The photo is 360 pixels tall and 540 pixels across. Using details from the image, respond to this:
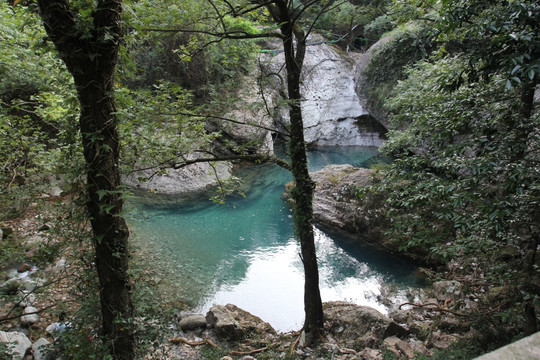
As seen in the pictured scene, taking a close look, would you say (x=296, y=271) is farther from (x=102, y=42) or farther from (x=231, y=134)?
(x=231, y=134)

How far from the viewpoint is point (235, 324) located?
17.2 feet

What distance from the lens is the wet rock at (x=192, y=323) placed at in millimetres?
5445

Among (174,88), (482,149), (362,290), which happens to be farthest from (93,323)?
(362,290)

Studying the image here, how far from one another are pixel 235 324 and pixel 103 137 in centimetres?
398

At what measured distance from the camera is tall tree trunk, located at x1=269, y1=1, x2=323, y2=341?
14.5 ft

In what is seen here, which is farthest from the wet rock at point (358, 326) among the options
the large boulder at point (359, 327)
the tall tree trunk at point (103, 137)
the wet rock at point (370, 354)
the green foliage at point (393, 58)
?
the green foliage at point (393, 58)

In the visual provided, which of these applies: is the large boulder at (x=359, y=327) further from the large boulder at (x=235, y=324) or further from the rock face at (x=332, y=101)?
the rock face at (x=332, y=101)

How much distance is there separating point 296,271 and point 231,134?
29.9 feet

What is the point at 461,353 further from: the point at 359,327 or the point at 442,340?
the point at 359,327

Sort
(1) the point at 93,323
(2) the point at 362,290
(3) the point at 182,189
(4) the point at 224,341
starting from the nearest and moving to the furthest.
Result: 1. (1) the point at 93,323
2. (4) the point at 224,341
3. (2) the point at 362,290
4. (3) the point at 182,189

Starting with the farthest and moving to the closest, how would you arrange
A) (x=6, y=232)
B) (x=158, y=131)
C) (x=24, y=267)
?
(x=6, y=232), (x=24, y=267), (x=158, y=131)

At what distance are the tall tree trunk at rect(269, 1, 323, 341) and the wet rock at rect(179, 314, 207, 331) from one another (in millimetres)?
1862

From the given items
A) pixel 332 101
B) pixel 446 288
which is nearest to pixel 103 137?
pixel 446 288

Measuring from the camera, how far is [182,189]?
13164mm
